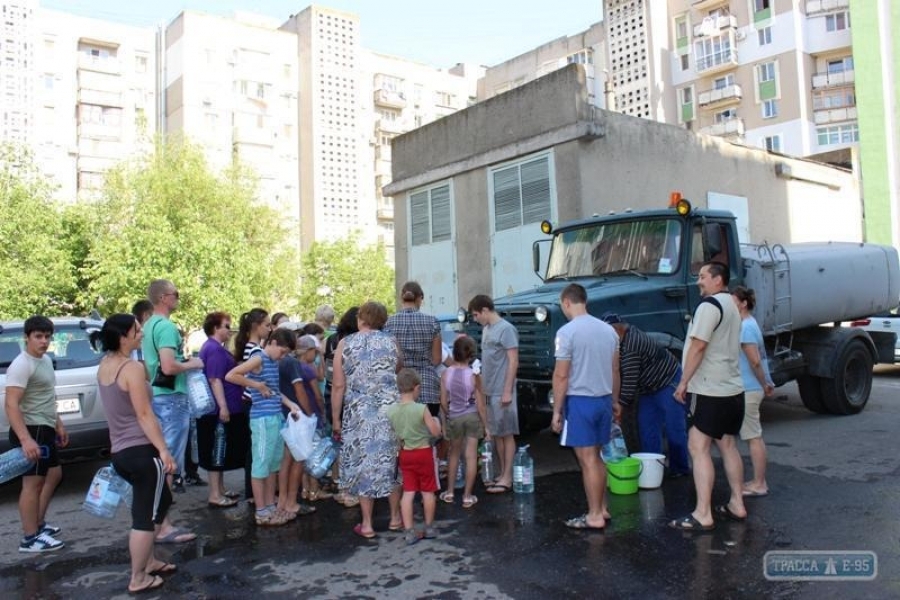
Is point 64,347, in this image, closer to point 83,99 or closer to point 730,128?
point 83,99

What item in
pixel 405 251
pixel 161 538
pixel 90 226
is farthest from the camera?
pixel 90 226

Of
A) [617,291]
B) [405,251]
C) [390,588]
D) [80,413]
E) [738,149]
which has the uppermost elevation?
[738,149]

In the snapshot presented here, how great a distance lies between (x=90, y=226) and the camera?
27688mm

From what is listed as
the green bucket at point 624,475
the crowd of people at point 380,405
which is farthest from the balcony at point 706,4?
the green bucket at point 624,475

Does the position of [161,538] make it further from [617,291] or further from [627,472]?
[617,291]

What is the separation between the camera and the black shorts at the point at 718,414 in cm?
521

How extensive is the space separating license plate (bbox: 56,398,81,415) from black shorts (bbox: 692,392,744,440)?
221 inches

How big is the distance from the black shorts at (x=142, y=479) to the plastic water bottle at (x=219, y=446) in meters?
1.86

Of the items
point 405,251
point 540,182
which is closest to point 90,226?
point 405,251

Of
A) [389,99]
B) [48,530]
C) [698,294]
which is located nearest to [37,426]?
[48,530]

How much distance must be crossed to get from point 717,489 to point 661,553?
177 cm

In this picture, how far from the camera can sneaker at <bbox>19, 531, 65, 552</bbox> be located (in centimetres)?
542

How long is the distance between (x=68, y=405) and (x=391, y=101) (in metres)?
47.9

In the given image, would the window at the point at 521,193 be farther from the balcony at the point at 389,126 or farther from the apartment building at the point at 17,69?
the balcony at the point at 389,126
